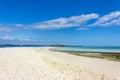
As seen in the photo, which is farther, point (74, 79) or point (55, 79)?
point (74, 79)

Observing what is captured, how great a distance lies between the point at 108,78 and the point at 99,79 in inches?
41.7

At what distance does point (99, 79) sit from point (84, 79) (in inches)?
53.1

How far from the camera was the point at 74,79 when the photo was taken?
12.7 metres

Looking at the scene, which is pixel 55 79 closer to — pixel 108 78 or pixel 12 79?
pixel 12 79

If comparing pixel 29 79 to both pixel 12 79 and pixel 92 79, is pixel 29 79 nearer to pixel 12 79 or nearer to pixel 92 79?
pixel 12 79

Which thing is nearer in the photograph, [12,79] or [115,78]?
[12,79]

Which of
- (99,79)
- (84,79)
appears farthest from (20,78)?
(99,79)

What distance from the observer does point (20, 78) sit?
36.5ft

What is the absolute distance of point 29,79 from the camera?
11.1 metres

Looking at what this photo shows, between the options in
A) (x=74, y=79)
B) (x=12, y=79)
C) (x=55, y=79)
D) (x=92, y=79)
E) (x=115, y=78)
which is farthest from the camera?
(x=115, y=78)

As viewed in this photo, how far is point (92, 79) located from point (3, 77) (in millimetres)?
6123

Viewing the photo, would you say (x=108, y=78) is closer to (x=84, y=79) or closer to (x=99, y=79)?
(x=99, y=79)

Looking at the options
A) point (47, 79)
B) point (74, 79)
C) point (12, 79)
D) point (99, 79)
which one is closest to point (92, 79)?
point (99, 79)

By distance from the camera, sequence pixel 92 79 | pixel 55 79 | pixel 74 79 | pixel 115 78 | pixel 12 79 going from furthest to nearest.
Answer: pixel 115 78, pixel 92 79, pixel 74 79, pixel 55 79, pixel 12 79
